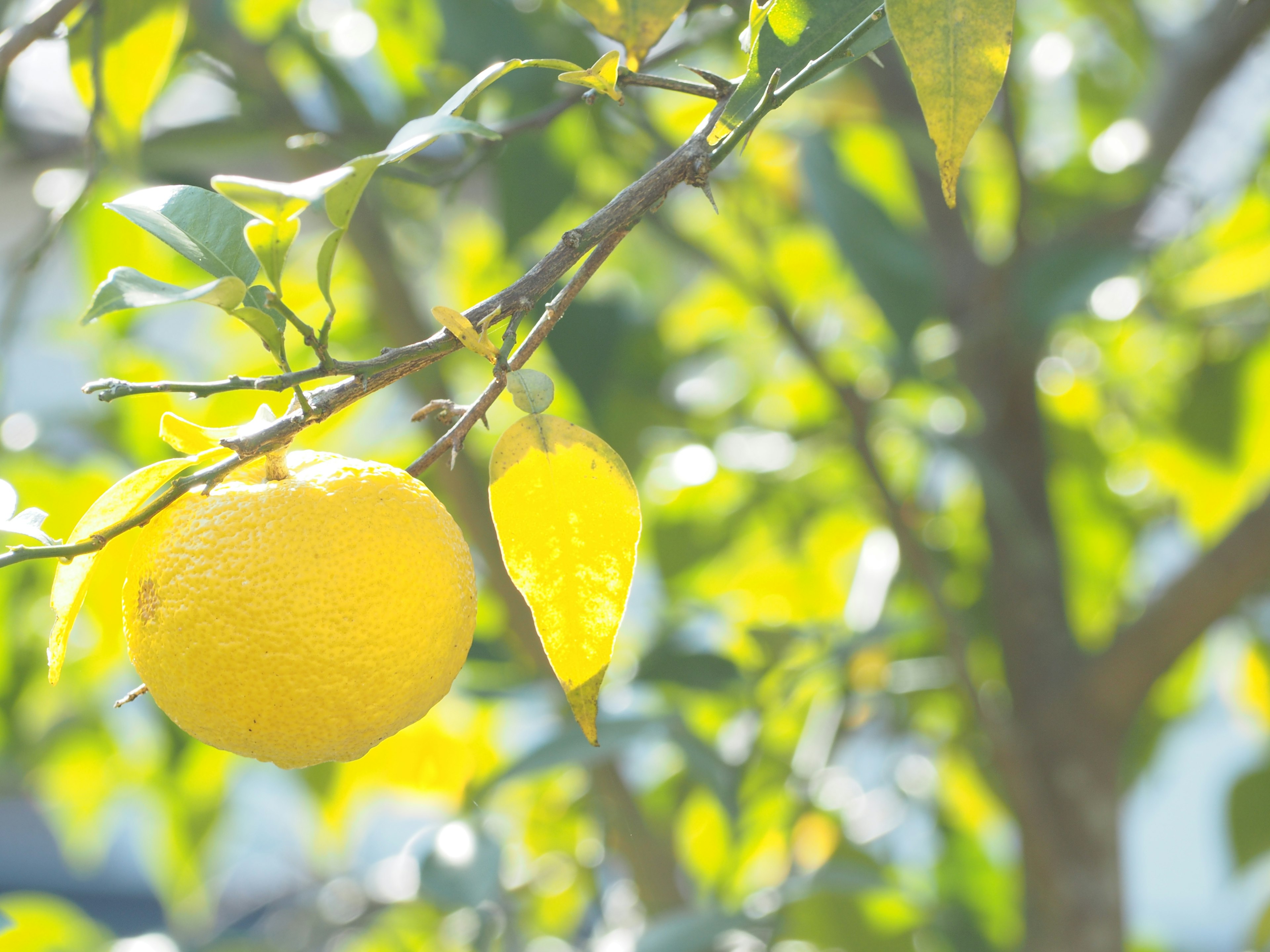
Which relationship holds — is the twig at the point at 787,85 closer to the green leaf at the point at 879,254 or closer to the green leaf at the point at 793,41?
the green leaf at the point at 793,41

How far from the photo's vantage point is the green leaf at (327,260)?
0.21 meters

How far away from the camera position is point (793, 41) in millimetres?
237

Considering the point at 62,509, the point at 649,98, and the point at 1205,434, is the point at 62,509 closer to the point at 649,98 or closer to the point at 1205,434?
the point at 649,98

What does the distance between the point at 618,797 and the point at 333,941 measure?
0.27m

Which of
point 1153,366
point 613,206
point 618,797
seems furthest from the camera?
point 1153,366

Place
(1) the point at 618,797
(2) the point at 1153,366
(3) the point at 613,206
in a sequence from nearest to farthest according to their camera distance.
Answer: (3) the point at 613,206
(1) the point at 618,797
(2) the point at 1153,366

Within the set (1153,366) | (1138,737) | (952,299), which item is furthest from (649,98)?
(1138,737)

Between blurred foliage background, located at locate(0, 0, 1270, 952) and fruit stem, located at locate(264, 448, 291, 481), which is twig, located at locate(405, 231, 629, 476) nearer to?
fruit stem, located at locate(264, 448, 291, 481)

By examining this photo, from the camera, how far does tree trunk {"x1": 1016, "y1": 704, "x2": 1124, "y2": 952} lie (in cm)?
70

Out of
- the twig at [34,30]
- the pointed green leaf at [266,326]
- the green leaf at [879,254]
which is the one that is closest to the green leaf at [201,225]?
the pointed green leaf at [266,326]

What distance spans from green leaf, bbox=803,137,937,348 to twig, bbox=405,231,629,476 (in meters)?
0.38

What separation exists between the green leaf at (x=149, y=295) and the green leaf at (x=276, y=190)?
1 centimetres

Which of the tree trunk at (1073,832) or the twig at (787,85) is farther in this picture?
the tree trunk at (1073,832)

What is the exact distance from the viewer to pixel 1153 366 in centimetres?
98
